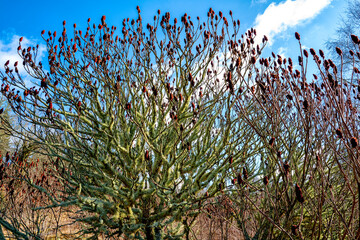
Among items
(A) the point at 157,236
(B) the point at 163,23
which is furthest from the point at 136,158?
(B) the point at 163,23

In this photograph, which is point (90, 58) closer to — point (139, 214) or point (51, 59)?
point (51, 59)

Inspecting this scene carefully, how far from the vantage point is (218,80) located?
495cm

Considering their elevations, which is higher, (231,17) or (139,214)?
(231,17)

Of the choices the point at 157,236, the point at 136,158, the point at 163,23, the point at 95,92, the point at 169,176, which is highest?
the point at 163,23

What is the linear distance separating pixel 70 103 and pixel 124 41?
1.78 metres

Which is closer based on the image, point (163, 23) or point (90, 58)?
point (163, 23)

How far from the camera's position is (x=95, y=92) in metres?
4.70

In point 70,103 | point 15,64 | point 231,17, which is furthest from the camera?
point 70,103

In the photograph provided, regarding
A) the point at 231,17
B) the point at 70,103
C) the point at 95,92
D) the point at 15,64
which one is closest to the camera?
the point at 231,17

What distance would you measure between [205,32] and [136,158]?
2.73 metres

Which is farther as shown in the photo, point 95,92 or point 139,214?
point 95,92

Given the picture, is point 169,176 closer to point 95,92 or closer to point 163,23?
point 95,92

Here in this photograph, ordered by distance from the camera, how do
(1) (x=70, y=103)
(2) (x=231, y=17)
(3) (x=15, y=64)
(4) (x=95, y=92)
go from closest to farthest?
1. (2) (x=231, y=17)
2. (3) (x=15, y=64)
3. (4) (x=95, y=92)
4. (1) (x=70, y=103)

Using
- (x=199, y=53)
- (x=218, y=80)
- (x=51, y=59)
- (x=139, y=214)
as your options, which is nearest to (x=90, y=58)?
(x=51, y=59)
